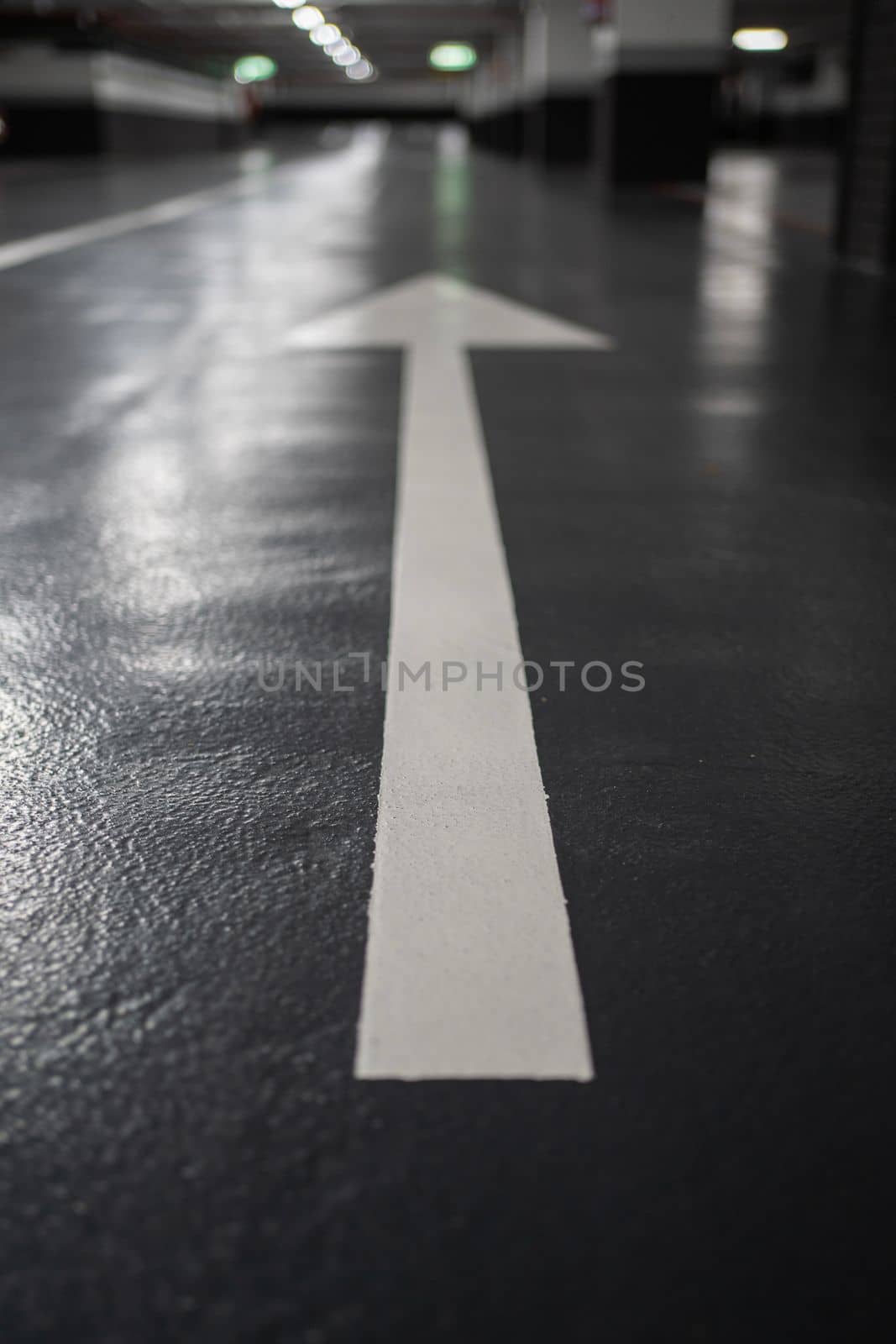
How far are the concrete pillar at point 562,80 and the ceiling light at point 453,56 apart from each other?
18768mm

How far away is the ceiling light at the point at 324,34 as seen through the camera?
3950 cm

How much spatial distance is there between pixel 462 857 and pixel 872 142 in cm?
870

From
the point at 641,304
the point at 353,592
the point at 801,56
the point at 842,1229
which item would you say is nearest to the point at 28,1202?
the point at 842,1229

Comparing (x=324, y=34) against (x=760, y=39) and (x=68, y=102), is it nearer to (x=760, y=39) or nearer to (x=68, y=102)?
(x=68, y=102)

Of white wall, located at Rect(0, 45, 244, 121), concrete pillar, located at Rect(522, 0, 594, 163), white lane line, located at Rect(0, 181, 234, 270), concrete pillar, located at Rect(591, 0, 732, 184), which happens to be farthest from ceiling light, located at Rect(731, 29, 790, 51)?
white lane line, located at Rect(0, 181, 234, 270)

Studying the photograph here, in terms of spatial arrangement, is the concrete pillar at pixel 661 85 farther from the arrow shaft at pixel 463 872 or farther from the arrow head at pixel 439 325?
the arrow shaft at pixel 463 872

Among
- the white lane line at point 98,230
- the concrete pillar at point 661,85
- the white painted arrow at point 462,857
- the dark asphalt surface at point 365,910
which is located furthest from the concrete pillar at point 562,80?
the white painted arrow at point 462,857

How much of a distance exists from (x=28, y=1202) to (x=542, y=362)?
5.12 meters

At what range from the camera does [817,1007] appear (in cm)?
146

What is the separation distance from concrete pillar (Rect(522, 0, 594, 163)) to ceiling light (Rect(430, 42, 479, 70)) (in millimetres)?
18768

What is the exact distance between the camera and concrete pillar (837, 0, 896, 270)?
8.64 m

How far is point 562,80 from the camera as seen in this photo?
2950cm

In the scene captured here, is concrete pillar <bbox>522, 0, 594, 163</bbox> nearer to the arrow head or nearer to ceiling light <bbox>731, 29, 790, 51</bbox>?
ceiling light <bbox>731, 29, 790, 51</bbox>

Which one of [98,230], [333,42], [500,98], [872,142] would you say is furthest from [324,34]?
[872,142]
